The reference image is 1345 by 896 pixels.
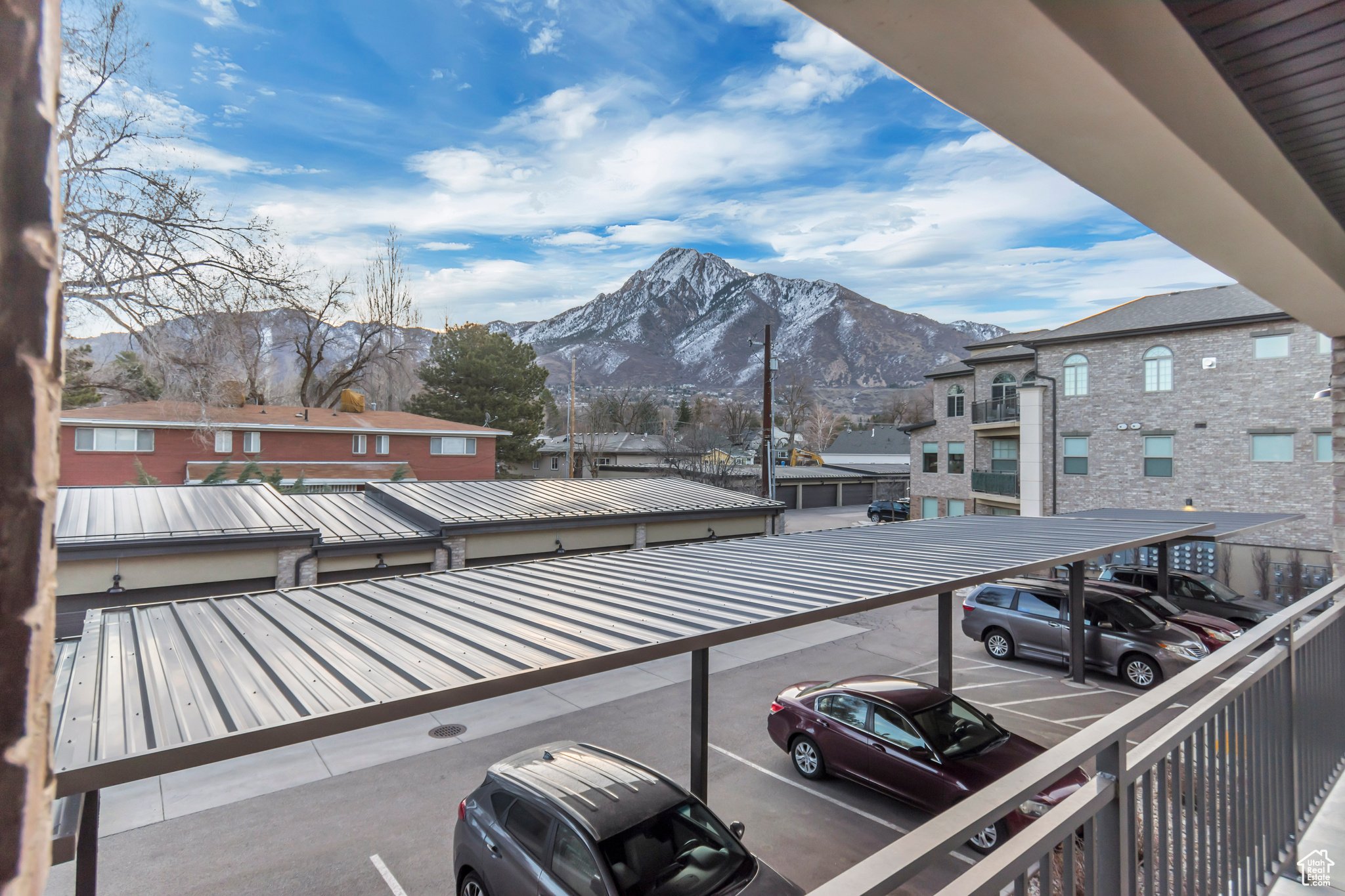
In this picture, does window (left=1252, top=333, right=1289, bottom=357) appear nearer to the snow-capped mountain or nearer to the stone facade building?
the stone facade building

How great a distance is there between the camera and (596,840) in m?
5.51

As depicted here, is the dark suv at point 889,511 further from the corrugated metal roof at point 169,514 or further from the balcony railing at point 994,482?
the corrugated metal roof at point 169,514

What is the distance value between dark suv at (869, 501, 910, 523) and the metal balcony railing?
35.4 meters

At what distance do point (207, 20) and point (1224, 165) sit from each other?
1404 centimetres

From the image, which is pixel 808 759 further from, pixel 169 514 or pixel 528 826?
pixel 169 514

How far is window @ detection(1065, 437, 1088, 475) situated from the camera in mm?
25234

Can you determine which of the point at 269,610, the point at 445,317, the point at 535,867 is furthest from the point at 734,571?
the point at 445,317

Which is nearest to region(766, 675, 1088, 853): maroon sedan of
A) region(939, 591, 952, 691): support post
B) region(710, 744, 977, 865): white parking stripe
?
region(710, 744, 977, 865): white parking stripe

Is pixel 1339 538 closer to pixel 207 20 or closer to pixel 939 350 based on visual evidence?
pixel 207 20

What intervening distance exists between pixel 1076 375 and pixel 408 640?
27.2 m

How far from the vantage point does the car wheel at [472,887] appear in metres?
6.33

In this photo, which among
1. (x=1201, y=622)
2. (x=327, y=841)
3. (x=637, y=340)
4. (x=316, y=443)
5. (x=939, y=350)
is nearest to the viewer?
(x=327, y=841)

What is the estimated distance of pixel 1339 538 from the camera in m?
8.23

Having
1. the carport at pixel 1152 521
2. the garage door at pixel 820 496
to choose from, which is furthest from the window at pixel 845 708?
the garage door at pixel 820 496
